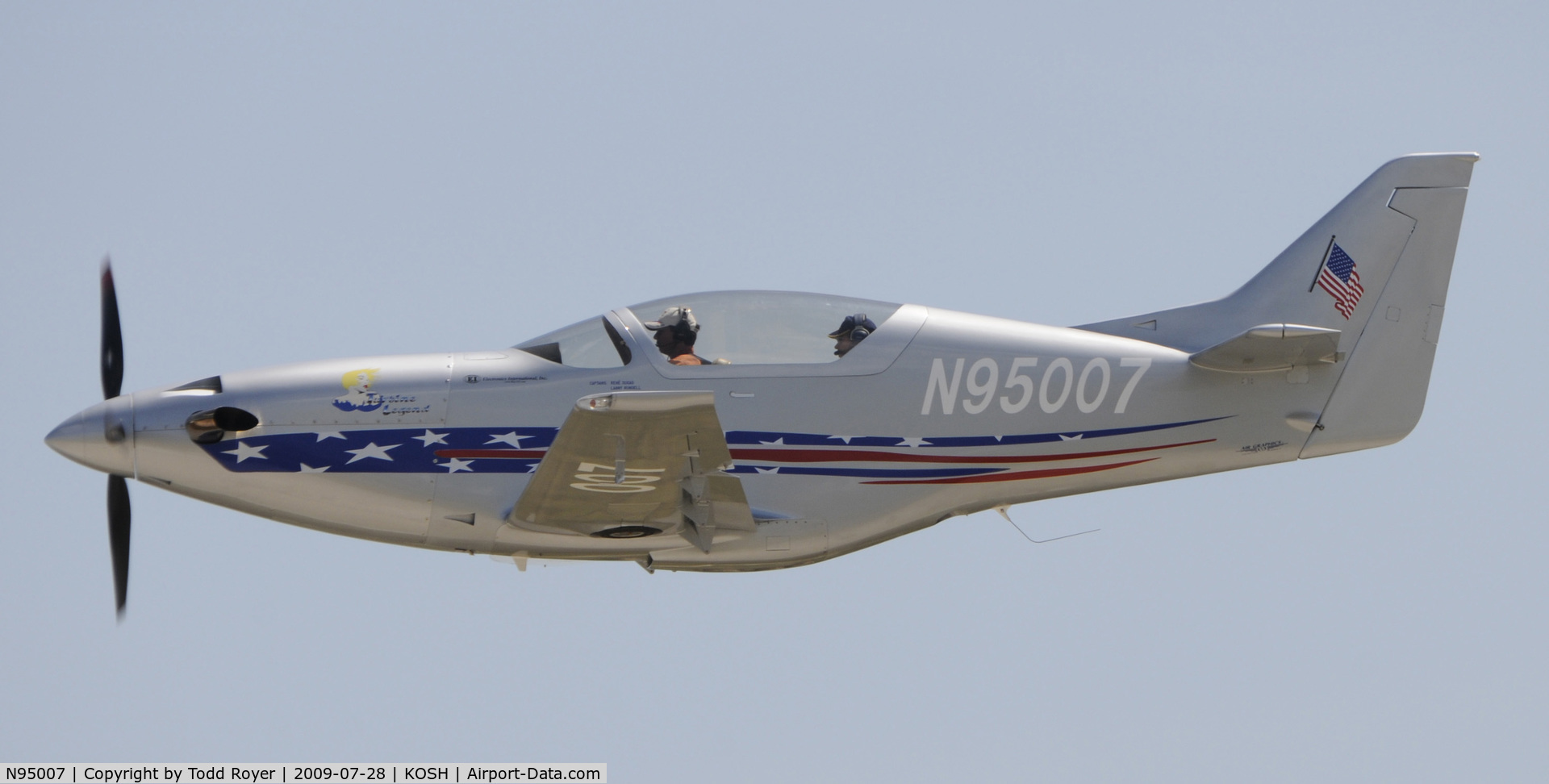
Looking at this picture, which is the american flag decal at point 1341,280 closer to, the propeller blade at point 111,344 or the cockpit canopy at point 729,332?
the cockpit canopy at point 729,332

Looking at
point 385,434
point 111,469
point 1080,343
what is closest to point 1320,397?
point 1080,343

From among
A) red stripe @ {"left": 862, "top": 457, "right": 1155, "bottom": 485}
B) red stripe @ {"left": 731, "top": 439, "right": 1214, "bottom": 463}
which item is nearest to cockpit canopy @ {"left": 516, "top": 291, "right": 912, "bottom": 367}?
red stripe @ {"left": 731, "top": 439, "right": 1214, "bottom": 463}

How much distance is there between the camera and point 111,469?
32.8 feet

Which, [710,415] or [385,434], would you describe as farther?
[385,434]

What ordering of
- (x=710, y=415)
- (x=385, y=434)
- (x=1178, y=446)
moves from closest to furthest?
(x=710, y=415)
(x=385, y=434)
(x=1178, y=446)

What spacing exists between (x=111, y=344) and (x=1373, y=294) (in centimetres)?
972

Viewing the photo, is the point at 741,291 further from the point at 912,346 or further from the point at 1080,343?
the point at 1080,343

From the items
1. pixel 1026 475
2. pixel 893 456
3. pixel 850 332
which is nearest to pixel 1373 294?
pixel 1026 475

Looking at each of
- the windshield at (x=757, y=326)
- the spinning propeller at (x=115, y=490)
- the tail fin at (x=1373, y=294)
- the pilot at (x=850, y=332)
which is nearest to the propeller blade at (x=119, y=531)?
the spinning propeller at (x=115, y=490)

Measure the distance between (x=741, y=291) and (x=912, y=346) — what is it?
1294 mm

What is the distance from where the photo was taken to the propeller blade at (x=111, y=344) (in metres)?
10.6

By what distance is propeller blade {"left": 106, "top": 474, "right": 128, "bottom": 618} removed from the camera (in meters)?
10.5

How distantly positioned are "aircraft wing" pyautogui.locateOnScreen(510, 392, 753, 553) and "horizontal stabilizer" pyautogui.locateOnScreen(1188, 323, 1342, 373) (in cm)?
362

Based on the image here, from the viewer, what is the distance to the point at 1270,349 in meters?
10.7
